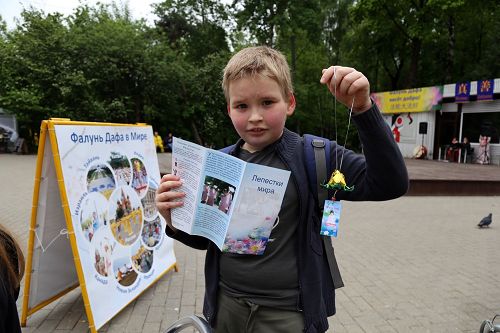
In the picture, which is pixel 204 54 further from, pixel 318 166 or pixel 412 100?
pixel 318 166

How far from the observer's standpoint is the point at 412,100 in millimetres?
21078

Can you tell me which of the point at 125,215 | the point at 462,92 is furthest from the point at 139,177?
the point at 462,92

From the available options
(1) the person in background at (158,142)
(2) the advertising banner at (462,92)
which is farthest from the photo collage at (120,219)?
(2) the advertising banner at (462,92)

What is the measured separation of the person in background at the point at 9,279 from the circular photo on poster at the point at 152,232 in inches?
88.8

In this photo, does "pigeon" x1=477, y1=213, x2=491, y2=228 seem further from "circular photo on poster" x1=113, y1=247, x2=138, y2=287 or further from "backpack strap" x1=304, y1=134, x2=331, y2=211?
"backpack strap" x1=304, y1=134, x2=331, y2=211

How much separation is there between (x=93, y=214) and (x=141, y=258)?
0.82 m

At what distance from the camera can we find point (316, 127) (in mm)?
32594

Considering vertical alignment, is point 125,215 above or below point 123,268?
above

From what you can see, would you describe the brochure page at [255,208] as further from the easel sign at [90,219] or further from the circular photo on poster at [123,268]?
the circular photo on poster at [123,268]

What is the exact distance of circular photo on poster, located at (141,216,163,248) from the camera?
3.64 meters

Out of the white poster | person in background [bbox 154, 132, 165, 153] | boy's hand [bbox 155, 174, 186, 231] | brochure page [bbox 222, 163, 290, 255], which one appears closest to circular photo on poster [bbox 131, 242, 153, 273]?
the white poster

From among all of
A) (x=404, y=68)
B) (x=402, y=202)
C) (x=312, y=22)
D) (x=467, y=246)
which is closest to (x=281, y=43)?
(x=312, y=22)

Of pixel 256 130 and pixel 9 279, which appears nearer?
pixel 9 279

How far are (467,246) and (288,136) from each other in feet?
18.0
